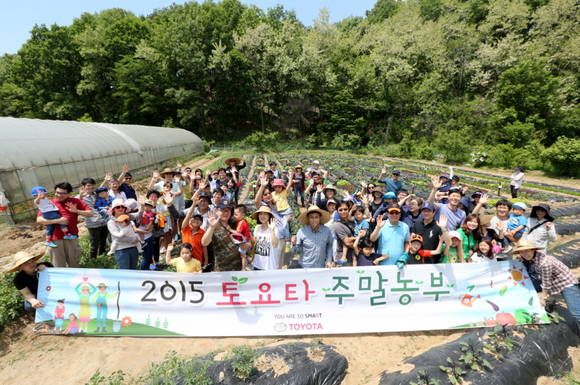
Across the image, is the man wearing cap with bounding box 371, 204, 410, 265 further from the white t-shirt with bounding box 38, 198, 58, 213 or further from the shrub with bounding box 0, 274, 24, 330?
the shrub with bounding box 0, 274, 24, 330

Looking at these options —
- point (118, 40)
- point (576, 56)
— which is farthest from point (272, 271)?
point (118, 40)

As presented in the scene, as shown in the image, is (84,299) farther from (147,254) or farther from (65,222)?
(65,222)

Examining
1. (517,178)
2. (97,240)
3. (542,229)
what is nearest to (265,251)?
(97,240)

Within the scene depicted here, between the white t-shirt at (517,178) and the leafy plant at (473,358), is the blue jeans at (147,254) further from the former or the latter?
the white t-shirt at (517,178)

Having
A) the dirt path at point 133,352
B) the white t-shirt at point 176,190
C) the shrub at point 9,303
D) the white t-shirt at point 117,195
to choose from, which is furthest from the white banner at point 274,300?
the white t-shirt at point 176,190

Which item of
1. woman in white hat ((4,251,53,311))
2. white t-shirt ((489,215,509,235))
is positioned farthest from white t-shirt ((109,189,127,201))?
white t-shirt ((489,215,509,235))

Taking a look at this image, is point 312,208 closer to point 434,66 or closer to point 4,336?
point 4,336

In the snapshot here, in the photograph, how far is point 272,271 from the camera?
404cm

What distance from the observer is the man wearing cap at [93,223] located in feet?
18.5

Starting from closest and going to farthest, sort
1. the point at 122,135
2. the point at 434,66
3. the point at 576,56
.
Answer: the point at 122,135 < the point at 576,56 < the point at 434,66

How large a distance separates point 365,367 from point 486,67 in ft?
139

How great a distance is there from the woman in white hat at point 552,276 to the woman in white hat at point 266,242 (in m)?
3.55

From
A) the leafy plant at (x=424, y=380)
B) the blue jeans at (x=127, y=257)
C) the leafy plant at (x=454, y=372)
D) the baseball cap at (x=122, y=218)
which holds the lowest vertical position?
the leafy plant at (x=454, y=372)

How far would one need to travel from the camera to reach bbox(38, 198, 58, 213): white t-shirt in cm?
458
